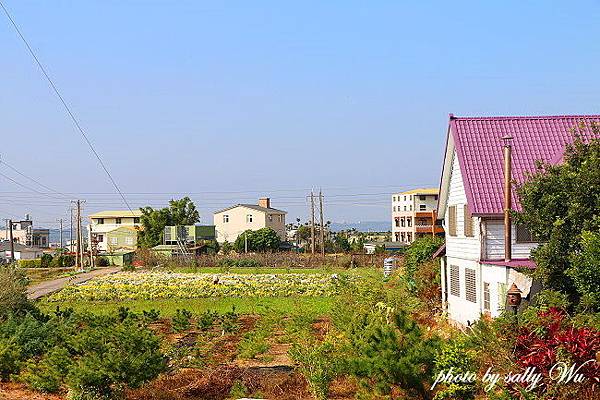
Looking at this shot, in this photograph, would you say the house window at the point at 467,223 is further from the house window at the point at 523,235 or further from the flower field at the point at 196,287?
the flower field at the point at 196,287

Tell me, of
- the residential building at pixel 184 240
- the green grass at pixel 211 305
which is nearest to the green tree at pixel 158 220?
the residential building at pixel 184 240

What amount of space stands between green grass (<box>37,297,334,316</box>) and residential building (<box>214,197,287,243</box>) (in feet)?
188

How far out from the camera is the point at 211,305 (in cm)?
3175

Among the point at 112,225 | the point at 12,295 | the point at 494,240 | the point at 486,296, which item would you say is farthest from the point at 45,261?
the point at 494,240

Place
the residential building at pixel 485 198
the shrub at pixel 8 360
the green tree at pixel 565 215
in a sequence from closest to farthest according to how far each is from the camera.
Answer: the green tree at pixel 565 215
the shrub at pixel 8 360
the residential building at pixel 485 198

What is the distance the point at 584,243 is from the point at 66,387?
8990 mm

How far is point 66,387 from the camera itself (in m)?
13.8

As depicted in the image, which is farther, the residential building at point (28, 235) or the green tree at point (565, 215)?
the residential building at point (28, 235)

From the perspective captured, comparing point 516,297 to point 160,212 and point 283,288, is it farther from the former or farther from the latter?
point 160,212

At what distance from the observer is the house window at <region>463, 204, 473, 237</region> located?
18.4m

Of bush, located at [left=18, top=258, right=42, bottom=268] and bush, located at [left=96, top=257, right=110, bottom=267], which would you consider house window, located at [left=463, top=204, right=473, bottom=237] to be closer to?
bush, located at [left=96, top=257, right=110, bottom=267]

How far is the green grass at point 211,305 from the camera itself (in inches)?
1161

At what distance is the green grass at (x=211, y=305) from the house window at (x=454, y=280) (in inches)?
321

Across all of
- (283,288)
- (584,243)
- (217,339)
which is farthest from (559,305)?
(283,288)
